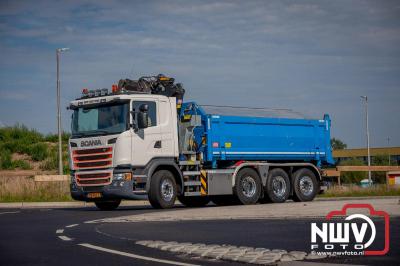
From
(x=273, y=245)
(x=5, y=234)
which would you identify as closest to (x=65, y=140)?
(x=5, y=234)

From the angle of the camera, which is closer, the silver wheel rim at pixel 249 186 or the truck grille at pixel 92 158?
the truck grille at pixel 92 158

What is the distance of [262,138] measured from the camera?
25984 mm

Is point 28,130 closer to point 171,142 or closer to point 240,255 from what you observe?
point 171,142

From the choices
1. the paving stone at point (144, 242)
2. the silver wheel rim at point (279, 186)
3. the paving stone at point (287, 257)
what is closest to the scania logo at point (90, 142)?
the silver wheel rim at point (279, 186)

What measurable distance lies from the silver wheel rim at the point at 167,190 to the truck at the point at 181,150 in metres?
0.03

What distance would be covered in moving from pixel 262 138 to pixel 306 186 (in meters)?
2.75

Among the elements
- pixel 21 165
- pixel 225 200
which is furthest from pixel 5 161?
pixel 225 200

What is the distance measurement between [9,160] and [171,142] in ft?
84.0

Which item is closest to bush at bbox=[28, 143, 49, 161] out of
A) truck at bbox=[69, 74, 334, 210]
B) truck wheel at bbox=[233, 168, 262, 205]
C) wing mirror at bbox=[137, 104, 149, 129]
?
truck at bbox=[69, 74, 334, 210]

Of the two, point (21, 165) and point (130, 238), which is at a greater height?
point (21, 165)

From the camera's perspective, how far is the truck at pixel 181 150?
74.0ft

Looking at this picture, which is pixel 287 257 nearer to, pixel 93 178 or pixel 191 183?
pixel 93 178

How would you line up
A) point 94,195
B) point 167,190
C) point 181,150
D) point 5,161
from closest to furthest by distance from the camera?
point 94,195, point 167,190, point 181,150, point 5,161

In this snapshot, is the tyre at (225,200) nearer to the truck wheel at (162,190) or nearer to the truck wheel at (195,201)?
the truck wheel at (195,201)
